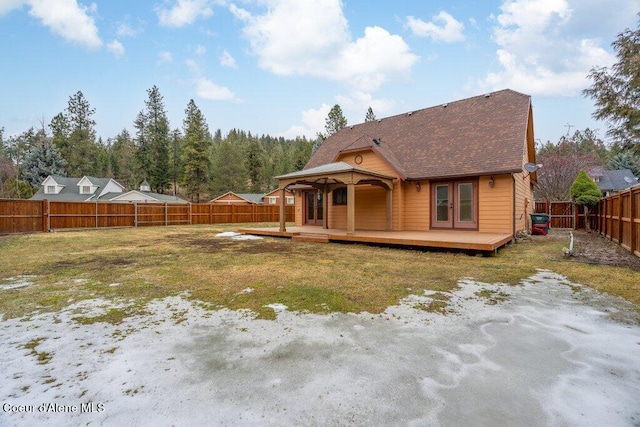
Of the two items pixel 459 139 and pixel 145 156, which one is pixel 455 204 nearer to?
pixel 459 139

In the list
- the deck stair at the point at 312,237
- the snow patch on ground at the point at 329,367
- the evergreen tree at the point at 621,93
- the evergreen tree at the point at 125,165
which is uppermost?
the evergreen tree at the point at 125,165

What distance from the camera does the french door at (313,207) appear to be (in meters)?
14.5

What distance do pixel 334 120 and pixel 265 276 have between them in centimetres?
3730

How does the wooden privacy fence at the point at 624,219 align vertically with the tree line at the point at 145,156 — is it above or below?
below

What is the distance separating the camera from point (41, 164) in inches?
1382

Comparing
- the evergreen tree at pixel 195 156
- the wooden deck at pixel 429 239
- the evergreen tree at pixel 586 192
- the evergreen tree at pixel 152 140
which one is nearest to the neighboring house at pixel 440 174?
the wooden deck at pixel 429 239

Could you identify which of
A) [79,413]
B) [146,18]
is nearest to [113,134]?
[146,18]

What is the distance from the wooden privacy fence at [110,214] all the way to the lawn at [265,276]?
25.8 feet

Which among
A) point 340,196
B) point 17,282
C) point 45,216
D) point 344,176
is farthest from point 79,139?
point 17,282

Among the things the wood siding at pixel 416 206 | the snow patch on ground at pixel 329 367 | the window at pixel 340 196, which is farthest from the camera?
the window at pixel 340 196

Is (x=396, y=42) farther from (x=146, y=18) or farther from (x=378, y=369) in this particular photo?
(x=378, y=369)

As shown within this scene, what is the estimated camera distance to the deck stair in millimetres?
10562

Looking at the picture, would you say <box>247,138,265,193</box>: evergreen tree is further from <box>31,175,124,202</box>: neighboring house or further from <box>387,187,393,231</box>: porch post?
<box>387,187,393,231</box>: porch post

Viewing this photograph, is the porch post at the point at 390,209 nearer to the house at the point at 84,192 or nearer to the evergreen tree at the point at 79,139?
the house at the point at 84,192
